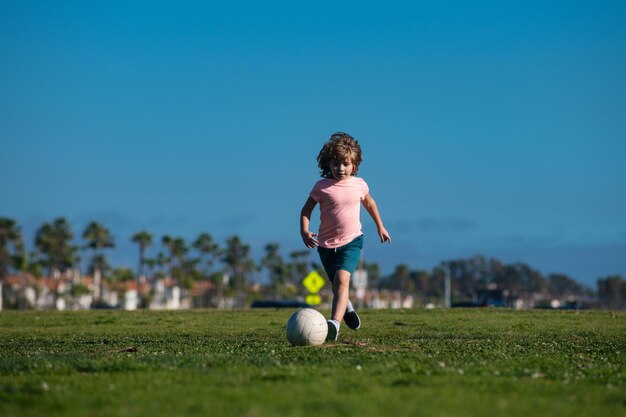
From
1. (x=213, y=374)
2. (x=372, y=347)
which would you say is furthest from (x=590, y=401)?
(x=372, y=347)

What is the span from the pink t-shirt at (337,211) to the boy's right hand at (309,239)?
0.32 feet

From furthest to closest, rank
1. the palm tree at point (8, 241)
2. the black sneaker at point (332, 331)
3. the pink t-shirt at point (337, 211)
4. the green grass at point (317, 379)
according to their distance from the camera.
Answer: the palm tree at point (8, 241) → the pink t-shirt at point (337, 211) → the black sneaker at point (332, 331) → the green grass at point (317, 379)

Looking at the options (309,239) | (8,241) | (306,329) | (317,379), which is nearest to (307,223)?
(309,239)

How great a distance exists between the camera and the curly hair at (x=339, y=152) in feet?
41.5

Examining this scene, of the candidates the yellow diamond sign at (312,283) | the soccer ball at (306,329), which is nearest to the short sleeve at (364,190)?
the soccer ball at (306,329)

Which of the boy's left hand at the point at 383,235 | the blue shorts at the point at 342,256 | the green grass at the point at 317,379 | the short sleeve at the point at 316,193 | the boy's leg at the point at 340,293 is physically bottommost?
the green grass at the point at 317,379

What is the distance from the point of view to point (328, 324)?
→ 466 inches

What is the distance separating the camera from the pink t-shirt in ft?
41.2

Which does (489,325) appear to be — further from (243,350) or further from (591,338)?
(243,350)

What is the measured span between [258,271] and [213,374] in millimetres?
186066

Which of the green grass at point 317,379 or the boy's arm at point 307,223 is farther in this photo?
the boy's arm at point 307,223

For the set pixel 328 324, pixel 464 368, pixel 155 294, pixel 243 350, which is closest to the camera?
pixel 464 368

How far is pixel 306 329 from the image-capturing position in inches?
436

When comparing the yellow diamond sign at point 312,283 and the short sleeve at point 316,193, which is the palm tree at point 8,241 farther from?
the short sleeve at point 316,193
